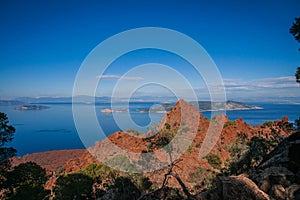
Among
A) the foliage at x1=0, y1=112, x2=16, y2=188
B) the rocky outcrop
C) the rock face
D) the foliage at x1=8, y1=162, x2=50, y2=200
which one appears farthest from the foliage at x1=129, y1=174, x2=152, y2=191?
the rock face

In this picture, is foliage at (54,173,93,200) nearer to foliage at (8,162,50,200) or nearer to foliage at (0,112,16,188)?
foliage at (8,162,50,200)

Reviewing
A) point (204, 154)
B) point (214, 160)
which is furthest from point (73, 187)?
point (204, 154)

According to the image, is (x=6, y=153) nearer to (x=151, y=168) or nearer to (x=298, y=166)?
(x=298, y=166)

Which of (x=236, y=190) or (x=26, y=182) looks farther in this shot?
(x=26, y=182)

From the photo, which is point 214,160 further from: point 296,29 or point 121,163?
point 296,29

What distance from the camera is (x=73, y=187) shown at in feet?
61.8

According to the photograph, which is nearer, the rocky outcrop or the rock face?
the rock face

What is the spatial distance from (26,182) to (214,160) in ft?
78.2

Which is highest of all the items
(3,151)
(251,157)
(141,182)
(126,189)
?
(3,151)

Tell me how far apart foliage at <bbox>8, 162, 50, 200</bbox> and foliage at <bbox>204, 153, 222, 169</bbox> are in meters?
21.9

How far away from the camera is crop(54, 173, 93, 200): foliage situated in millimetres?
18109

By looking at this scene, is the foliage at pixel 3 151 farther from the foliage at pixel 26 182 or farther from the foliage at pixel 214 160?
the foliage at pixel 214 160

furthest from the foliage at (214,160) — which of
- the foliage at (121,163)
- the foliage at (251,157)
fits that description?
the foliage at (121,163)

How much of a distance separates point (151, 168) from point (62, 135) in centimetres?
9243
